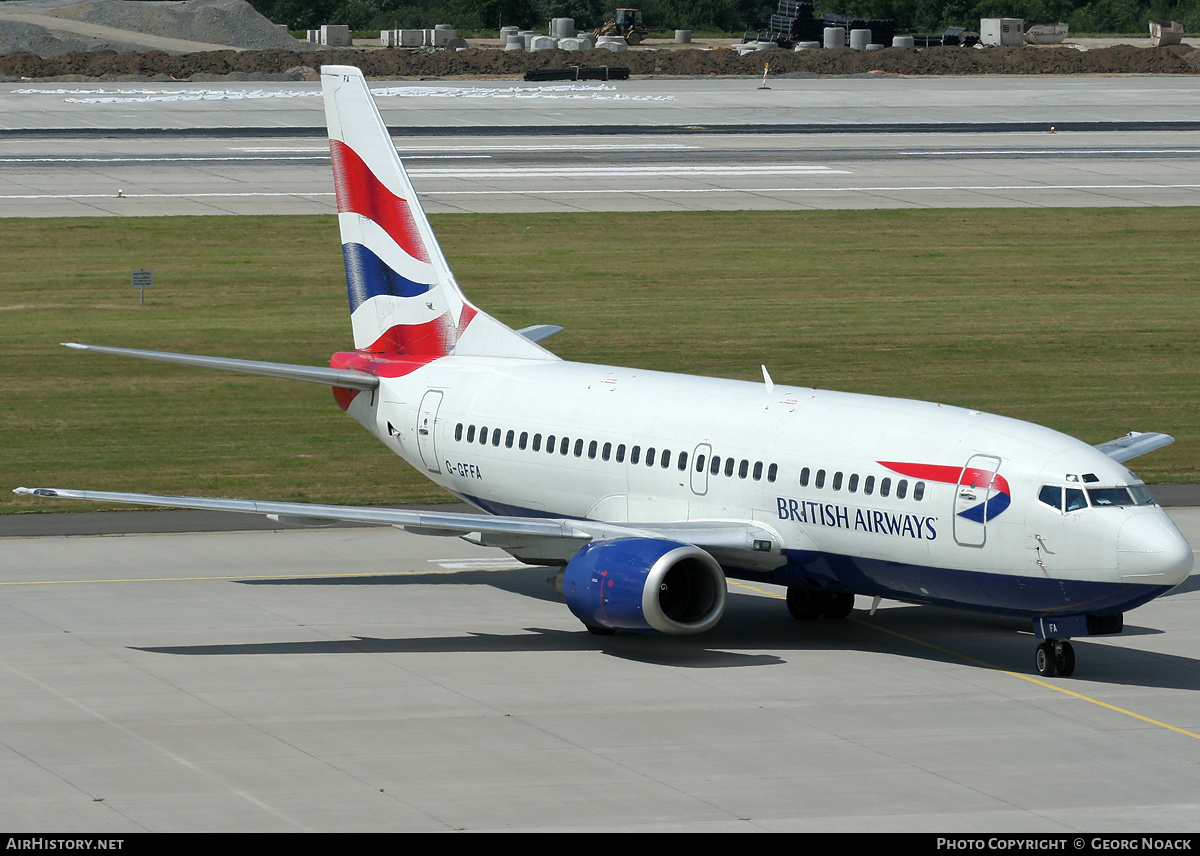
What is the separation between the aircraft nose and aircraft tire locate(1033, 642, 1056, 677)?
250cm

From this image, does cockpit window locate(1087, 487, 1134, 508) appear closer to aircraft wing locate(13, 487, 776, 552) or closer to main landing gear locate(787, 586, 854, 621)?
aircraft wing locate(13, 487, 776, 552)

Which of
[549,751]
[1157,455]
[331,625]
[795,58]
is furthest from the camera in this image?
[795,58]

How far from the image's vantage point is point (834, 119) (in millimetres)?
120250

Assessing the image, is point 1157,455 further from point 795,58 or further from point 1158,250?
point 795,58

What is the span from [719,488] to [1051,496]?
5899 millimetres

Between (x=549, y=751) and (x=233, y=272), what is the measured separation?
50399 millimetres

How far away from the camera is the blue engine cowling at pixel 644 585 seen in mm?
28344

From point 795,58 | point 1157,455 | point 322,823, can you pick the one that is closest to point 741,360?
point 1157,455

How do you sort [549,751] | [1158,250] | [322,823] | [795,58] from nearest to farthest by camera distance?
[322,823] < [549,751] < [1158,250] < [795,58]

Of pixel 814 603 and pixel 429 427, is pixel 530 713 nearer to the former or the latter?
pixel 814 603

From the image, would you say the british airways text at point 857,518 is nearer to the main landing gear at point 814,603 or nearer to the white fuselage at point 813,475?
the white fuselage at point 813,475

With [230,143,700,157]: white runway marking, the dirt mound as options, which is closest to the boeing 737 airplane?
[230,143,700,157]: white runway marking

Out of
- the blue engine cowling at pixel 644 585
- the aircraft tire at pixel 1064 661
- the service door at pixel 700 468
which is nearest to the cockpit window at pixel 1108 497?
the aircraft tire at pixel 1064 661

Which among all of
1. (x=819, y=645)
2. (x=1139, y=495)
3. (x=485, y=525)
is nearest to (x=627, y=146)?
(x=819, y=645)
